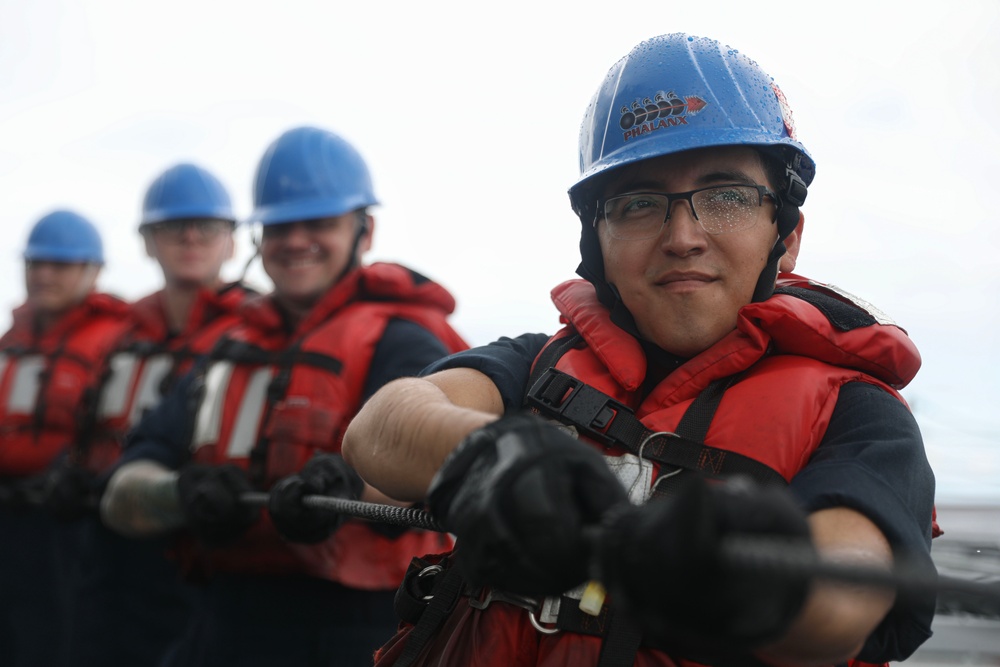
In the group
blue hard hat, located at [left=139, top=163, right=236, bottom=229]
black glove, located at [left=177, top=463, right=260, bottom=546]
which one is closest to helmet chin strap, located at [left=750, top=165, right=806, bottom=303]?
black glove, located at [left=177, top=463, right=260, bottom=546]

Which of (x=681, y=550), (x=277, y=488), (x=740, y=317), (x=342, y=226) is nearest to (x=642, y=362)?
(x=740, y=317)

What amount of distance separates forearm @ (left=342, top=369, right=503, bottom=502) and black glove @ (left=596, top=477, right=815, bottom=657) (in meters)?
0.58

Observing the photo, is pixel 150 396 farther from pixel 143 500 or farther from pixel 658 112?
pixel 658 112

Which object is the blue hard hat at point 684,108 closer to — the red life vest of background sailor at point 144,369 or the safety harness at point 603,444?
the safety harness at point 603,444

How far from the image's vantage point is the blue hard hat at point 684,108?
Answer: 2086 millimetres

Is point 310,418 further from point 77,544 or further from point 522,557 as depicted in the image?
point 77,544

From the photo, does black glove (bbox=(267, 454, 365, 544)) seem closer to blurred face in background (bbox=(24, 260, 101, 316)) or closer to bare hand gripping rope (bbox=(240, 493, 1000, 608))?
bare hand gripping rope (bbox=(240, 493, 1000, 608))

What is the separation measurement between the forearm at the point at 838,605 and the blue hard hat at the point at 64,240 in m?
7.29

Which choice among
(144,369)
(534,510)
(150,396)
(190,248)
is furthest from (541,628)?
(190,248)

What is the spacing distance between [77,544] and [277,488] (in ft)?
12.2

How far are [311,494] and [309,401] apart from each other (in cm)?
63

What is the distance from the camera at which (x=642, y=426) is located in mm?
1903

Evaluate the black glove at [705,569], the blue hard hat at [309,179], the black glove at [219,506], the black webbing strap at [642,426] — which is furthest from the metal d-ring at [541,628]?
the blue hard hat at [309,179]

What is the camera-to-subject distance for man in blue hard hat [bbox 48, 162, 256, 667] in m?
5.12
